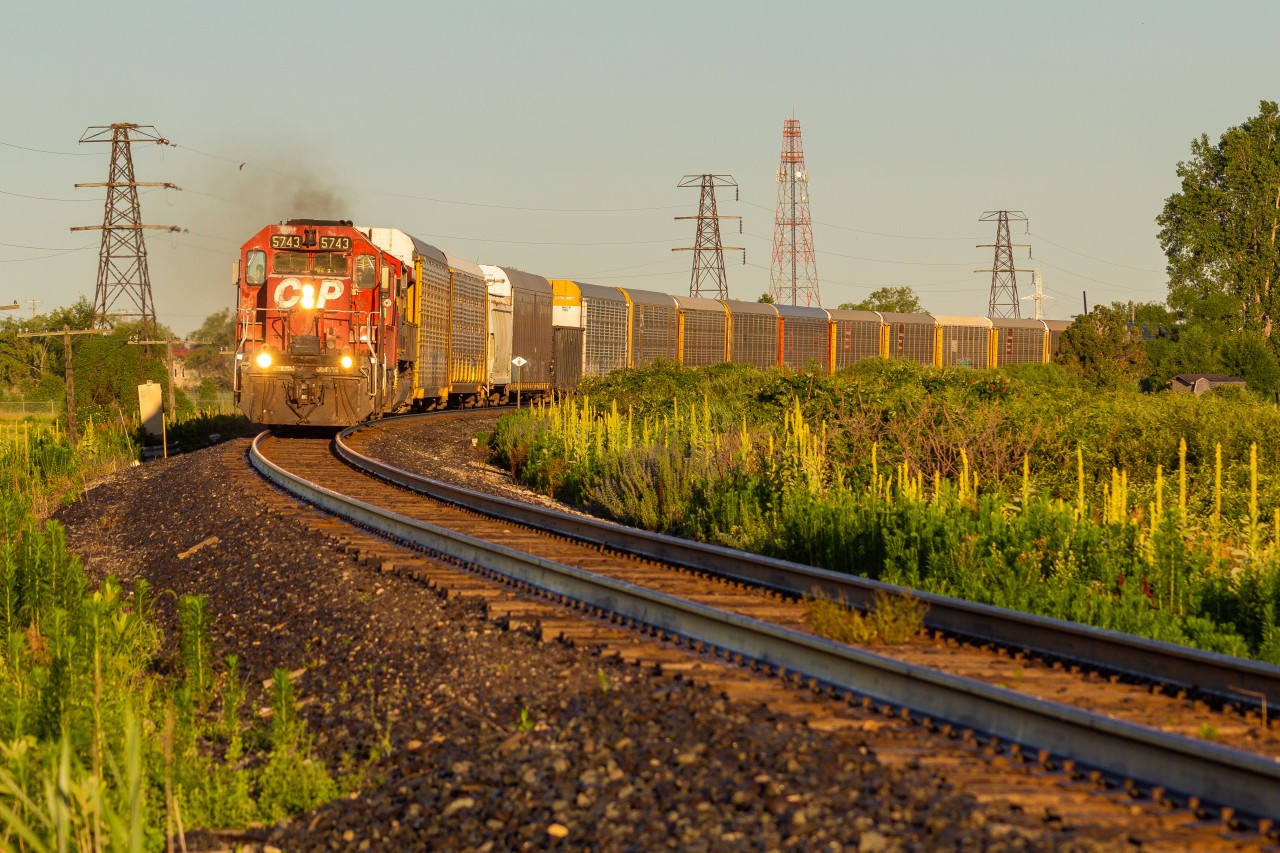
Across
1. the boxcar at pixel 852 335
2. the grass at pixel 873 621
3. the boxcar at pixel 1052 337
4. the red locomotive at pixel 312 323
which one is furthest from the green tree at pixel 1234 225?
the grass at pixel 873 621

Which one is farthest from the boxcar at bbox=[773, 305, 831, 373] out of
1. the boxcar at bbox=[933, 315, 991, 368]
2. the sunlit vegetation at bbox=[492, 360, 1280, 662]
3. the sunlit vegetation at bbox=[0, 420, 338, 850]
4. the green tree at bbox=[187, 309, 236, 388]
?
the green tree at bbox=[187, 309, 236, 388]

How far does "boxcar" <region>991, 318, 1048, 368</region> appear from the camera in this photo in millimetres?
45594

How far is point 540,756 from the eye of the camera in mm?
4969

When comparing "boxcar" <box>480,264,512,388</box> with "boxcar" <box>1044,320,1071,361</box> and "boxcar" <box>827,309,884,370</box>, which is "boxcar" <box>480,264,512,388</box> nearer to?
"boxcar" <box>827,309,884,370</box>

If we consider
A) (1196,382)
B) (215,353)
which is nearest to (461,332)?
(1196,382)

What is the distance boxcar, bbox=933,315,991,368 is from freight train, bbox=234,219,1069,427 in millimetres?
48

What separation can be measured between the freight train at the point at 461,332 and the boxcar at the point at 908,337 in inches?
1.9

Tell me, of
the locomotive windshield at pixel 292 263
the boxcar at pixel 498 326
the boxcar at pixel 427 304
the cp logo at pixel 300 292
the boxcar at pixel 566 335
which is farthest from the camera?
the boxcar at pixel 566 335

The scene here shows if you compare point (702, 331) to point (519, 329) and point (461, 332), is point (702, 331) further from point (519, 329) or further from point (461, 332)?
point (461, 332)

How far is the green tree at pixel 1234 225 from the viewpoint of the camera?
60.9 m

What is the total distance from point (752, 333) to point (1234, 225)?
3315 cm

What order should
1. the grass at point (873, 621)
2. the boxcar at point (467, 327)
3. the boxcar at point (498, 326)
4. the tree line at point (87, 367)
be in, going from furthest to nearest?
the tree line at point (87, 367) → the boxcar at point (498, 326) → the boxcar at point (467, 327) → the grass at point (873, 621)

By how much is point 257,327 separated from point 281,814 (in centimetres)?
1543

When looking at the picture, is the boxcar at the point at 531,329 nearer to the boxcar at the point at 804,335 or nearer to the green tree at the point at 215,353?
the boxcar at the point at 804,335
